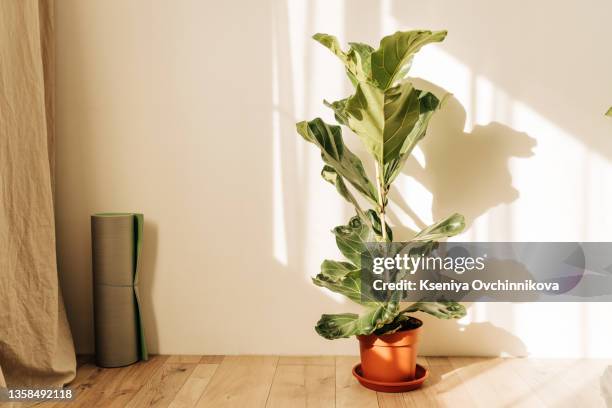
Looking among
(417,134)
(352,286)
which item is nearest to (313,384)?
(352,286)

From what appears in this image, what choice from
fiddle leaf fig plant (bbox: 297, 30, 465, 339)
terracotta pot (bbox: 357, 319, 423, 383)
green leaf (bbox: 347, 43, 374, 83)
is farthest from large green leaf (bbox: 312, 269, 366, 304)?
green leaf (bbox: 347, 43, 374, 83)

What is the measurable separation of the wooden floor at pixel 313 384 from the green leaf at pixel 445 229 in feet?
1.75

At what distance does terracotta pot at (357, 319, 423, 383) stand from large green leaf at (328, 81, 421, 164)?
0.60m

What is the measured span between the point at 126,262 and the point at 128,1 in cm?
102

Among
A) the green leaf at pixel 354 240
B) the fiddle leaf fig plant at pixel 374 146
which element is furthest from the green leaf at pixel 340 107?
the green leaf at pixel 354 240

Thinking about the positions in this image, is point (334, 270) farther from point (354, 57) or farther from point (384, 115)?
point (354, 57)

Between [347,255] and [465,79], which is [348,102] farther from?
[465,79]

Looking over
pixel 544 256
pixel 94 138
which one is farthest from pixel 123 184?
pixel 544 256

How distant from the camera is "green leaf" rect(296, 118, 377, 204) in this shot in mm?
1973

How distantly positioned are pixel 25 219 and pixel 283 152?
3.17 feet

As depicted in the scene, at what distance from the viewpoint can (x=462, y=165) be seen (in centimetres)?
233

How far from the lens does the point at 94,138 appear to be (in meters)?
2.33

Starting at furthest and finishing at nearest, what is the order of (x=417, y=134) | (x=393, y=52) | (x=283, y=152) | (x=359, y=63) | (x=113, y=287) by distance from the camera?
(x=283, y=152)
(x=113, y=287)
(x=417, y=134)
(x=359, y=63)
(x=393, y=52)

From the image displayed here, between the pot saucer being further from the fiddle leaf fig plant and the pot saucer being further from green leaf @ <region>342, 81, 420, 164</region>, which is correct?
green leaf @ <region>342, 81, 420, 164</region>
